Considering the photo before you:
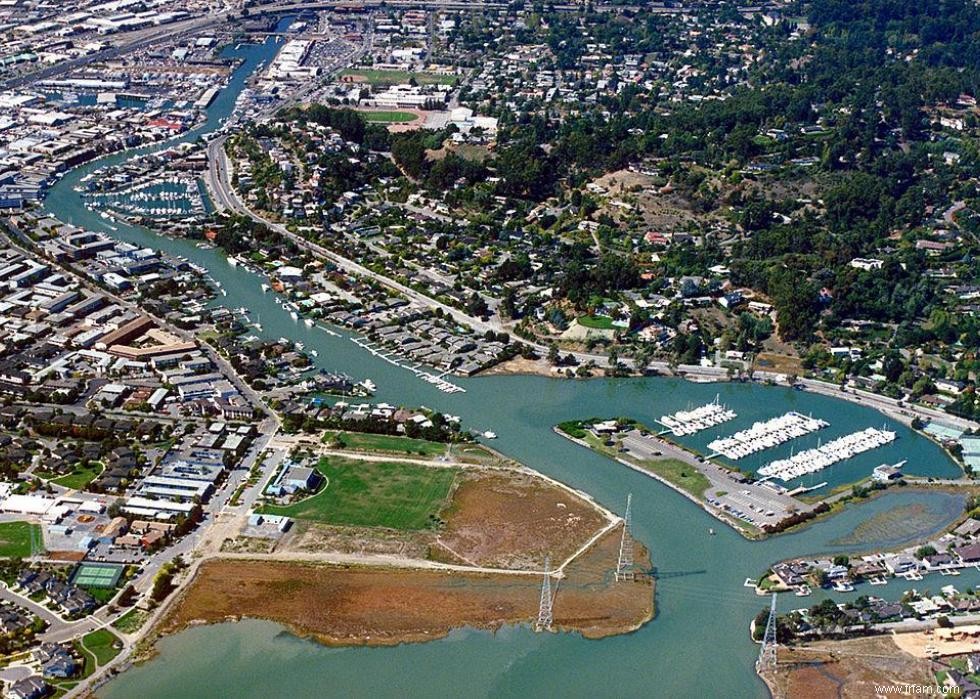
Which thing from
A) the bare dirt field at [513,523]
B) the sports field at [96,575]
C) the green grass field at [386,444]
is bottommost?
the bare dirt field at [513,523]

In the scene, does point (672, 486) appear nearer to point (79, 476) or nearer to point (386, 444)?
point (386, 444)

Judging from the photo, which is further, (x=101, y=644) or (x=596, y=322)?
(x=596, y=322)

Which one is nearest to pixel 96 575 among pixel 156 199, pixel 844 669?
pixel 844 669

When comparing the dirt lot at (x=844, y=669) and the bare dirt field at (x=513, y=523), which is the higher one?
the bare dirt field at (x=513, y=523)

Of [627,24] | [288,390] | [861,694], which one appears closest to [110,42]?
[627,24]

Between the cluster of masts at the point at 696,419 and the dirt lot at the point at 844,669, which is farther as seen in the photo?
the cluster of masts at the point at 696,419

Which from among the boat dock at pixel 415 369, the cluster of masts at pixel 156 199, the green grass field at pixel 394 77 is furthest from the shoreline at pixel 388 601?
the green grass field at pixel 394 77

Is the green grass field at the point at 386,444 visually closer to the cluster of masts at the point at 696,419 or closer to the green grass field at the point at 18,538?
the cluster of masts at the point at 696,419

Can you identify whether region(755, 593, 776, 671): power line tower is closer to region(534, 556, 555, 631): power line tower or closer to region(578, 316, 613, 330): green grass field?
region(534, 556, 555, 631): power line tower
